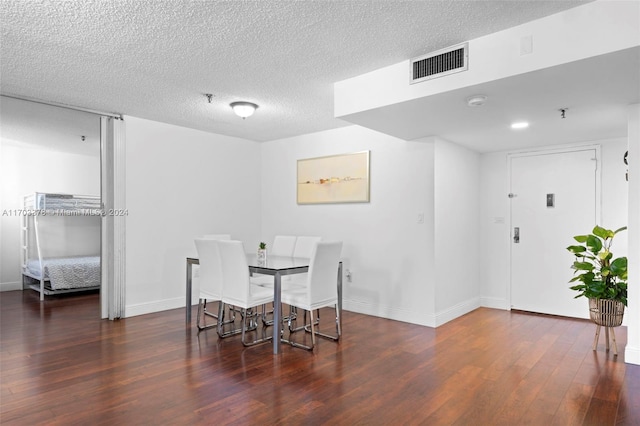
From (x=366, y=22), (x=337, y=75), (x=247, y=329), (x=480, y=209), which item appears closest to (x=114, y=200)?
(x=247, y=329)

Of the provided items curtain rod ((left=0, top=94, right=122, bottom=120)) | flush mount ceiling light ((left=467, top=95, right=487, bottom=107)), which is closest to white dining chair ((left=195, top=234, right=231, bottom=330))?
curtain rod ((left=0, top=94, right=122, bottom=120))

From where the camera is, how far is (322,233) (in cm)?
543

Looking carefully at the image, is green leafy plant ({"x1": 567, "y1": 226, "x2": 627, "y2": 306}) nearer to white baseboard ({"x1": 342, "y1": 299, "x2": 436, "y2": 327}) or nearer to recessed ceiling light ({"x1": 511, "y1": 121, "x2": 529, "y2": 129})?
recessed ceiling light ({"x1": 511, "y1": 121, "x2": 529, "y2": 129})

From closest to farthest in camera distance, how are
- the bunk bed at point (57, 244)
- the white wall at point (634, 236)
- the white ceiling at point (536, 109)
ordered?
the white ceiling at point (536, 109) < the white wall at point (634, 236) < the bunk bed at point (57, 244)

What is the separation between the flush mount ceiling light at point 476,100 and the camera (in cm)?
298

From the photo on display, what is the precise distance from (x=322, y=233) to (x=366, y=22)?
130 inches

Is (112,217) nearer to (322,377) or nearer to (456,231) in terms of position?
(322,377)

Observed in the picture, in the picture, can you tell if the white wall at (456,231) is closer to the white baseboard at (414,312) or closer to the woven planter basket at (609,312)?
the white baseboard at (414,312)

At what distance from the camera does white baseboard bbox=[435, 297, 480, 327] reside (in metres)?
4.40

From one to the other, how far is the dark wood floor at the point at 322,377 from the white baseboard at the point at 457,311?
0.17 m

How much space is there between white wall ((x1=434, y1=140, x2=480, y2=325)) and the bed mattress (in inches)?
198

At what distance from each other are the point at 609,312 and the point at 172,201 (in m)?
4.84

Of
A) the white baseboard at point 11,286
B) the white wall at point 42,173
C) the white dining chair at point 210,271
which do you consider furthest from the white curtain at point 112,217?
the white baseboard at point 11,286

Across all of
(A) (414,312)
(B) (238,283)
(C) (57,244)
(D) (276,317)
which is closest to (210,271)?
(B) (238,283)
